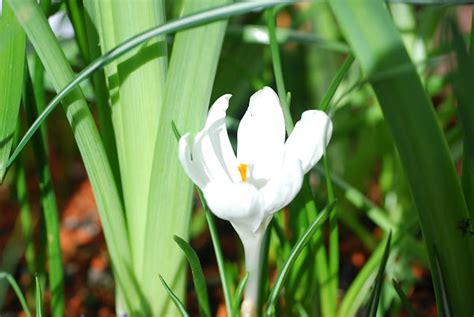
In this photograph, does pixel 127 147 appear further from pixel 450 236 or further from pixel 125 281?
pixel 450 236

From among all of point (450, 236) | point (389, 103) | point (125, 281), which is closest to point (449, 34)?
point (389, 103)

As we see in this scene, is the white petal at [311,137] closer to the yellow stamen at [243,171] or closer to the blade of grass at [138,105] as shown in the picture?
the yellow stamen at [243,171]

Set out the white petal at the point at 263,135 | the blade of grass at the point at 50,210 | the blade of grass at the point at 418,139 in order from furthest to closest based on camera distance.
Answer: the blade of grass at the point at 50,210
the white petal at the point at 263,135
the blade of grass at the point at 418,139

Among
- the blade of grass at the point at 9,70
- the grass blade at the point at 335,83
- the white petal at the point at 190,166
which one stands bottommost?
the white petal at the point at 190,166

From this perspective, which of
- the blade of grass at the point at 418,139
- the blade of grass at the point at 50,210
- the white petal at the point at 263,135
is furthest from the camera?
the blade of grass at the point at 50,210

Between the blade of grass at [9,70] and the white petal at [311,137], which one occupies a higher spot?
the blade of grass at [9,70]

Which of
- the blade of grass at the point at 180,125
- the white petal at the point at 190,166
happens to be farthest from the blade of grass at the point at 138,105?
the white petal at the point at 190,166

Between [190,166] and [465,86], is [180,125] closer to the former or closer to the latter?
[190,166]
